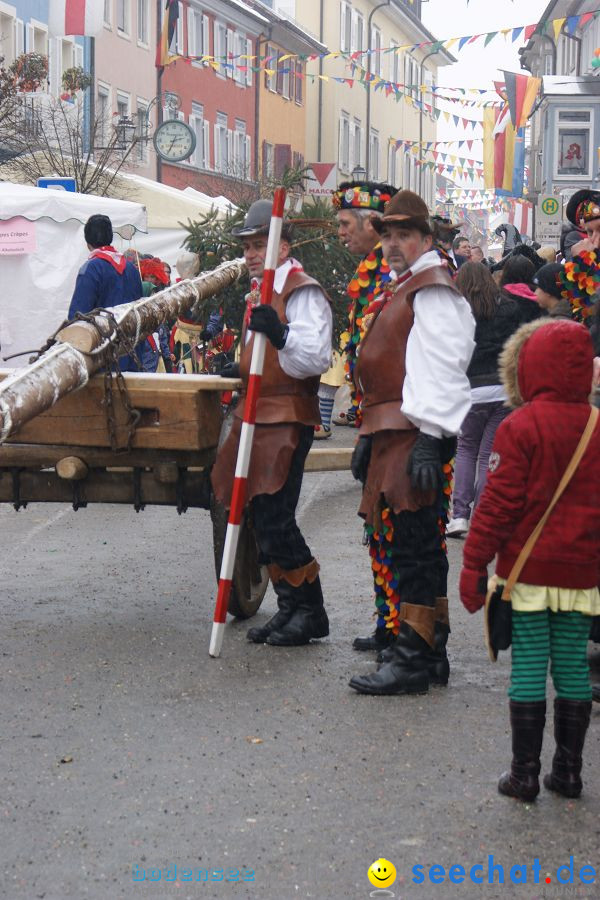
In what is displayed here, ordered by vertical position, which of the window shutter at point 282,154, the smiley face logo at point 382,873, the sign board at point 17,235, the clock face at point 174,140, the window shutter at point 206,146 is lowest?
the smiley face logo at point 382,873

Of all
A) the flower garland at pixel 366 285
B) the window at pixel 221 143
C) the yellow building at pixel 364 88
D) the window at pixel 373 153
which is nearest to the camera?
the flower garland at pixel 366 285

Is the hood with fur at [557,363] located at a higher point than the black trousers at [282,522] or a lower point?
higher

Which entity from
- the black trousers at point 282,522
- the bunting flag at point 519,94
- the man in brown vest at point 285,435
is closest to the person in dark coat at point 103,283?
the man in brown vest at point 285,435

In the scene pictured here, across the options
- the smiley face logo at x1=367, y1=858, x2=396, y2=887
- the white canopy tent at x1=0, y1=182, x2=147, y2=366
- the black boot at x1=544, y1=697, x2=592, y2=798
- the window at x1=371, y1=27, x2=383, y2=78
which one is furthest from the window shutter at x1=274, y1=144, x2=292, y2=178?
the smiley face logo at x1=367, y1=858, x2=396, y2=887

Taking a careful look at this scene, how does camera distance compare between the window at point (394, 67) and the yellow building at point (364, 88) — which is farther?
the window at point (394, 67)

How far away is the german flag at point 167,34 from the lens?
38656mm

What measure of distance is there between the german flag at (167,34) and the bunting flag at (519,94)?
27.9 feet

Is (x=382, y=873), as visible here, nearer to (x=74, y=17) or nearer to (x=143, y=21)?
(x=74, y=17)

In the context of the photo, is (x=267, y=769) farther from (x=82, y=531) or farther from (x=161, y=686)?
(x=82, y=531)

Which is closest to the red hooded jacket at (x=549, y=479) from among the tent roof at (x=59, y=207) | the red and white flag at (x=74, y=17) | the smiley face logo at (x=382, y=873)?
the smiley face logo at (x=382, y=873)

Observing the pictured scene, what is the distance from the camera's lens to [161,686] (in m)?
5.89

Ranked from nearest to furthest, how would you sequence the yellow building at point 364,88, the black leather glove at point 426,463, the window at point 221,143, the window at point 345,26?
the black leather glove at point 426,463
the window at point 221,143
the yellow building at point 364,88
the window at point 345,26

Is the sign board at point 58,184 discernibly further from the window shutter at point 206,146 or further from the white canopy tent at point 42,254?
the window shutter at point 206,146

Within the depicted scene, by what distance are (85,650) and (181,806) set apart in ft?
6.89
